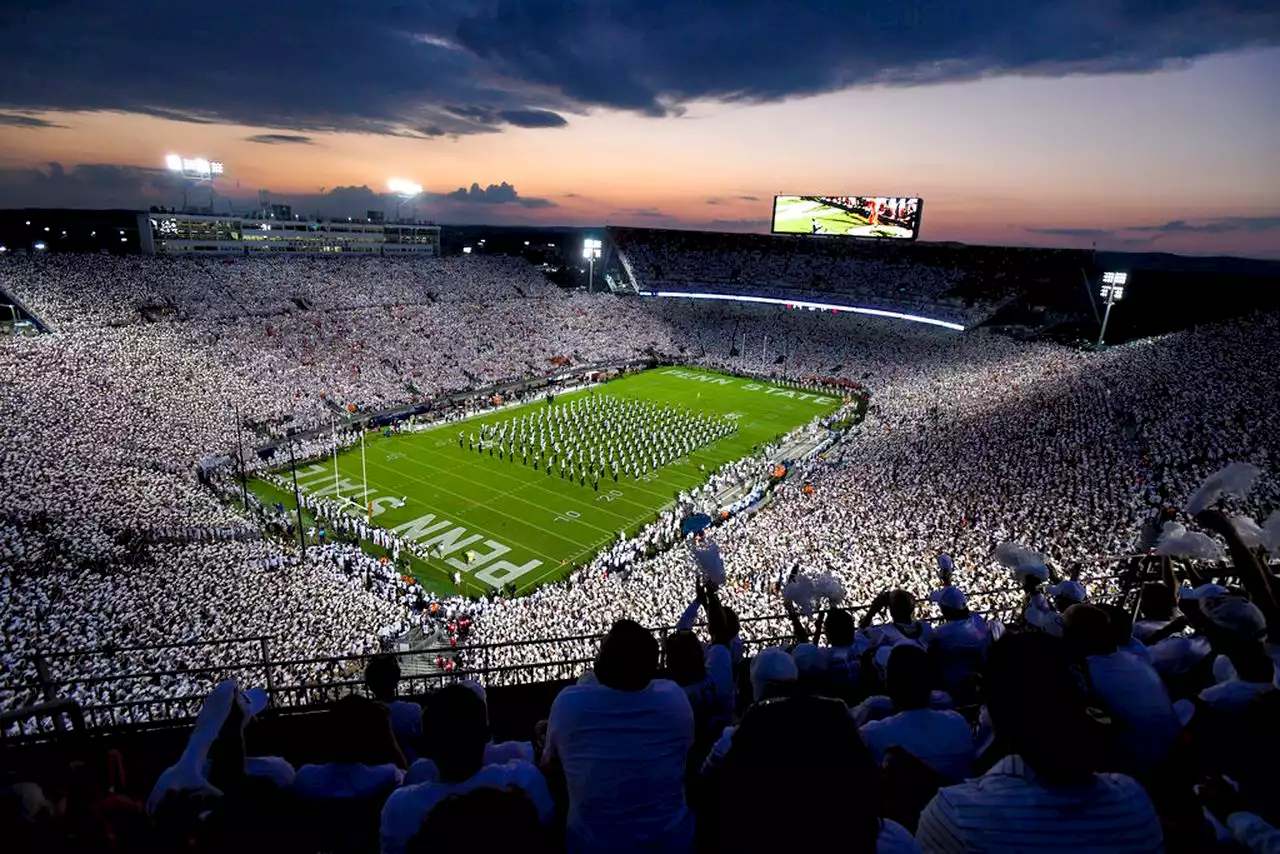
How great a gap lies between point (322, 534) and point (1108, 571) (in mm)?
20571

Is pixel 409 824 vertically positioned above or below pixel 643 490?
above

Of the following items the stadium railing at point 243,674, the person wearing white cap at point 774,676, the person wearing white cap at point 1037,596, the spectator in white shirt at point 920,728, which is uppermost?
the person wearing white cap at point 774,676

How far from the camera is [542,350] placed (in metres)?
50.9

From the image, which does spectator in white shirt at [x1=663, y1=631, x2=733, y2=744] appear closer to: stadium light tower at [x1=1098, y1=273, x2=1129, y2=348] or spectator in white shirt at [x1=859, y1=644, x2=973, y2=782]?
spectator in white shirt at [x1=859, y1=644, x2=973, y2=782]

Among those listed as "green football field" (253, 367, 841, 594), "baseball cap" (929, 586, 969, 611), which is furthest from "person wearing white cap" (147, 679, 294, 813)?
"green football field" (253, 367, 841, 594)

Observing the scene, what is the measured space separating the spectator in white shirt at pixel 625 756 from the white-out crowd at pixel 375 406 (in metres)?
4.35

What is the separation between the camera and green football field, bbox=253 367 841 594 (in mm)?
21297

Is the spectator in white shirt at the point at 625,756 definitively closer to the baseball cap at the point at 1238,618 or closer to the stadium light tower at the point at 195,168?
the baseball cap at the point at 1238,618

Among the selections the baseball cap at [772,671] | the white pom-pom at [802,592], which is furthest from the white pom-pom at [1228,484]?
the baseball cap at [772,671]

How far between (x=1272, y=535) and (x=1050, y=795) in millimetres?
4047

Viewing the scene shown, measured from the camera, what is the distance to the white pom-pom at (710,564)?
15.5 ft

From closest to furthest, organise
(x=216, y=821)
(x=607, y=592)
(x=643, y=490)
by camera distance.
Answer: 1. (x=216, y=821)
2. (x=607, y=592)
3. (x=643, y=490)

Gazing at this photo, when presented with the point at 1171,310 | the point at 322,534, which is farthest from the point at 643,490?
the point at 1171,310

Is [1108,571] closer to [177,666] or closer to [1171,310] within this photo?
[177,666]
